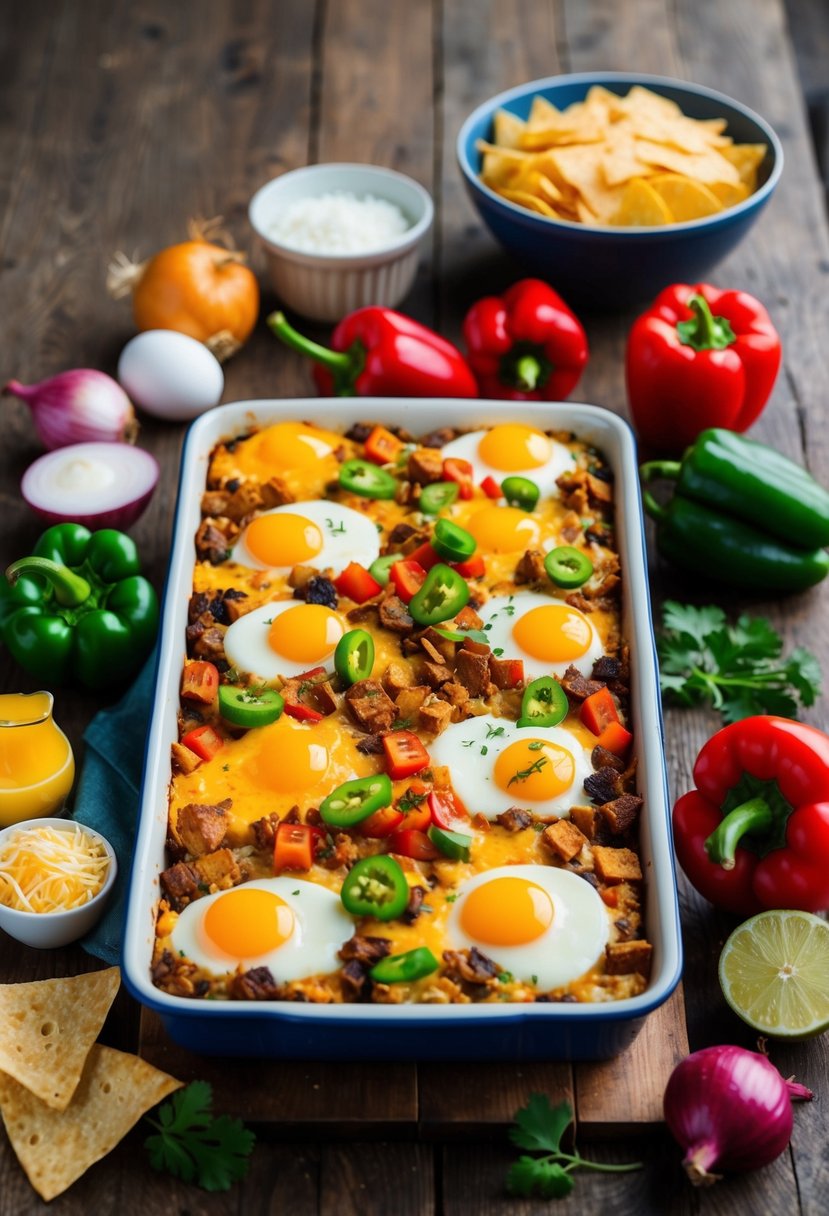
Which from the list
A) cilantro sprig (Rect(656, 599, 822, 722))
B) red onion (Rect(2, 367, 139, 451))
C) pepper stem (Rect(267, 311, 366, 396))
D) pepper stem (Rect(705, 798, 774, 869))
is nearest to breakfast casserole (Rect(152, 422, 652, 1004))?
pepper stem (Rect(705, 798, 774, 869))

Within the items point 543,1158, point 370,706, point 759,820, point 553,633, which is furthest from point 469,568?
point 543,1158

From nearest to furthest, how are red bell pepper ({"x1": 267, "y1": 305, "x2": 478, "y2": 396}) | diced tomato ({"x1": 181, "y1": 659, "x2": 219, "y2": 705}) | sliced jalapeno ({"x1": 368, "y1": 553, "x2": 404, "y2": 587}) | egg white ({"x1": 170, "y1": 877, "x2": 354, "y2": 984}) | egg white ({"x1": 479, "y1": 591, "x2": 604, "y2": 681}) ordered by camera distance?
egg white ({"x1": 170, "y1": 877, "x2": 354, "y2": 984})
diced tomato ({"x1": 181, "y1": 659, "x2": 219, "y2": 705})
egg white ({"x1": 479, "y1": 591, "x2": 604, "y2": 681})
sliced jalapeno ({"x1": 368, "y1": 553, "x2": 404, "y2": 587})
red bell pepper ({"x1": 267, "y1": 305, "x2": 478, "y2": 396})

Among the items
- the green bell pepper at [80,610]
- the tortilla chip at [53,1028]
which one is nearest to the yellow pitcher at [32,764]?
the green bell pepper at [80,610]

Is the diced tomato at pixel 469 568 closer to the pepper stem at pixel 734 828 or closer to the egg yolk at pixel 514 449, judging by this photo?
the egg yolk at pixel 514 449

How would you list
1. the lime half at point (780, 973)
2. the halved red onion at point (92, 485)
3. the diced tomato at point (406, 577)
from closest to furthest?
the lime half at point (780, 973) < the diced tomato at point (406, 577) < the halved red onion at point (92, 485)

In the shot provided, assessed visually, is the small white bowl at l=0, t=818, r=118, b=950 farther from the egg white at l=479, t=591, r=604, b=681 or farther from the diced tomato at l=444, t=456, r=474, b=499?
the diced tomato at l=444, t=456, r=474, b=499

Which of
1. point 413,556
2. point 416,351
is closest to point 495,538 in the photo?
point 413,556
